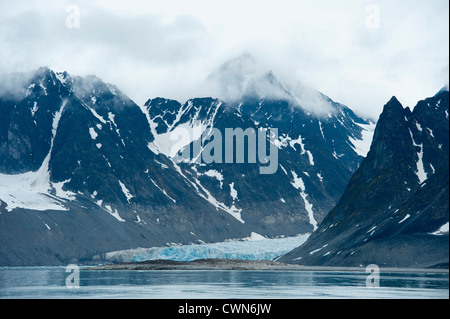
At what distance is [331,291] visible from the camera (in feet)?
474

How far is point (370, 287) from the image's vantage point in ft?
515
